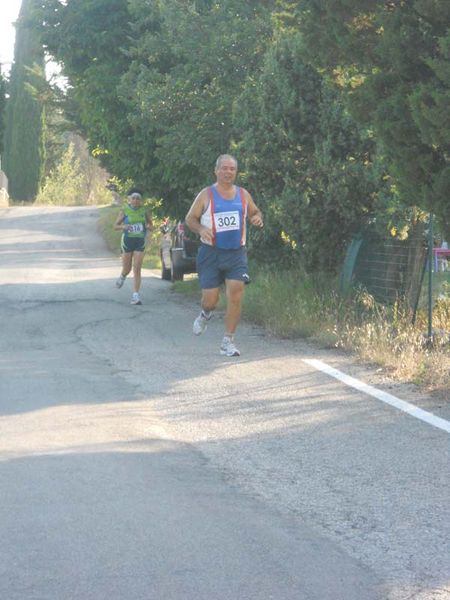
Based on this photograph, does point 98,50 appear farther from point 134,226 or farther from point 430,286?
point 430,286

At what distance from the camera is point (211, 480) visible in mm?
6844

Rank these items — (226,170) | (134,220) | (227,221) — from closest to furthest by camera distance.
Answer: (226,170) → (227,221) → (134,220)

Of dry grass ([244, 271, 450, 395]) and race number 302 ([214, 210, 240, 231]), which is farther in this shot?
race number 302 ([214, 210, 240, 231])

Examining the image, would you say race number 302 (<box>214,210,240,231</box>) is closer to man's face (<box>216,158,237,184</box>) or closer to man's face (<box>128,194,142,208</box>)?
man's face (<box>216,158,237,184</box>)

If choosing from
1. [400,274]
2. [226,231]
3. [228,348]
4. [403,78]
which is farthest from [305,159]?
[403,78]

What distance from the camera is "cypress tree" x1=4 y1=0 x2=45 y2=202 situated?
232 ft

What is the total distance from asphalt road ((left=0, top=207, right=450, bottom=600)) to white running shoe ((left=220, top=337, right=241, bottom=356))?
0.43 ft

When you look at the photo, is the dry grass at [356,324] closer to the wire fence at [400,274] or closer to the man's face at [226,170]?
the wire fence at [400,274]

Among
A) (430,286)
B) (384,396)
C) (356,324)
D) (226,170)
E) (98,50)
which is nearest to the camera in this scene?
(384,396)

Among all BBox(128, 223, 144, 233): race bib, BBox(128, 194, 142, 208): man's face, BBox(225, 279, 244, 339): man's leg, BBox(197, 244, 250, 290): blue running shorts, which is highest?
BBox(128, 194, 142, 208): man's face

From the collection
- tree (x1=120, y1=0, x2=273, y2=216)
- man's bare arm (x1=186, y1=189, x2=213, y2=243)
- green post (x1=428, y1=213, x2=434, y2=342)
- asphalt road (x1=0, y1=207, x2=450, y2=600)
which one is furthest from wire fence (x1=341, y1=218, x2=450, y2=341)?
tree (x1=120, y1=0, x2=273, y2=216)

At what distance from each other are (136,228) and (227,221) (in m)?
7.37

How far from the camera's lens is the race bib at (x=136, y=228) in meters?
19.3

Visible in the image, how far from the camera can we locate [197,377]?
10.7 meters
